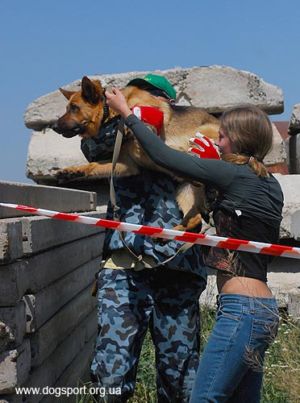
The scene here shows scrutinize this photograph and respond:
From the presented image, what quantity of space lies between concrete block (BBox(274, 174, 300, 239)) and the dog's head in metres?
3.28

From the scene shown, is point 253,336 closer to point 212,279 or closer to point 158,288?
point 158,288

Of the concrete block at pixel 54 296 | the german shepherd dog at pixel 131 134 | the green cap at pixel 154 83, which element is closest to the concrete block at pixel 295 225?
the concrete block at pixel 54 296

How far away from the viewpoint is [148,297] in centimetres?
369

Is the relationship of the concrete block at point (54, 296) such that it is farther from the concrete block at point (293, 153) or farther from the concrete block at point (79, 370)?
the concrete block at point (293, 153)

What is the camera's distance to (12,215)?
3.43m

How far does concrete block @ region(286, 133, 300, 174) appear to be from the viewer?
7.64 metres

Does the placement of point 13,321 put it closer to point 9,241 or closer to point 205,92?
point 9,241

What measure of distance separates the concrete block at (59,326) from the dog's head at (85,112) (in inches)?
38.1

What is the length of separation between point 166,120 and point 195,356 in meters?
1.25

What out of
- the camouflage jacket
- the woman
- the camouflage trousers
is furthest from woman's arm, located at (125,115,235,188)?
the camouflage trousers

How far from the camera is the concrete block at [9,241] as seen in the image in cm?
291

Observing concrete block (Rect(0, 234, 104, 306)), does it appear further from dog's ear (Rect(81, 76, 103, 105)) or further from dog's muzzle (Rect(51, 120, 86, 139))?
dog's ear (Rect(81, 76, 103, 105))

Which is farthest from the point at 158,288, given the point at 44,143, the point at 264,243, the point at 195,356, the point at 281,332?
the point at 44,143

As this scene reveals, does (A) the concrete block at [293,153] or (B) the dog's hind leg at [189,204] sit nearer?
(B) the dog's hind leg at [189,204]
